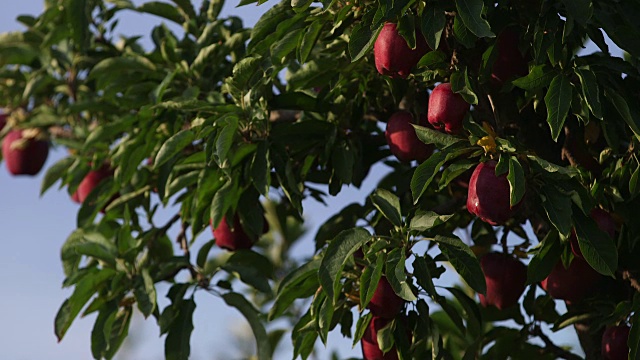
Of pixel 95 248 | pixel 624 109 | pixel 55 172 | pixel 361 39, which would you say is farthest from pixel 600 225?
pixel 55 172

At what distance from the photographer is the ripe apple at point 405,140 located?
2336 millimetres

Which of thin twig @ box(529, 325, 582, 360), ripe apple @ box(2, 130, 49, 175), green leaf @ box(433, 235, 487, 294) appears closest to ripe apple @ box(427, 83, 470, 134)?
green leaf @ box(433, 235, 487, 294)

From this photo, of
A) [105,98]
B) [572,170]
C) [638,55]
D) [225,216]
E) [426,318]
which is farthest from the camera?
[105,98]

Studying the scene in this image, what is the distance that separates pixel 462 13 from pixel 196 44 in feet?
3.41

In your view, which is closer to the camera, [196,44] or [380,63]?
[380,63]

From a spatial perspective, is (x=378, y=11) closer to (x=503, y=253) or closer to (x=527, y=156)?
(x=527, y=156)

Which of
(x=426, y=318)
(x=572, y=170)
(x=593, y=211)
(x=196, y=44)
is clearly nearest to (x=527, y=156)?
(x=572, y=170)

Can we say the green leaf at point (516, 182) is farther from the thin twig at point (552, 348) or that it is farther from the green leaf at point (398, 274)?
the thin twig at point (552, 348)

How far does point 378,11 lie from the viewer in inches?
80.1

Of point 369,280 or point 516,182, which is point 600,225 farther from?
point 369,280

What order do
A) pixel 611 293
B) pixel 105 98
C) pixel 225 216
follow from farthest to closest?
pixel 105 98, pixel 225 216, pixel 611 293

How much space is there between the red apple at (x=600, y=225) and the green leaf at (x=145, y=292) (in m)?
0.88

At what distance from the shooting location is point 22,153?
3715mm

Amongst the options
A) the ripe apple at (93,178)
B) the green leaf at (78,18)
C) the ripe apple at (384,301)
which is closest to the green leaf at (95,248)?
the ripe apple at (93,178)
